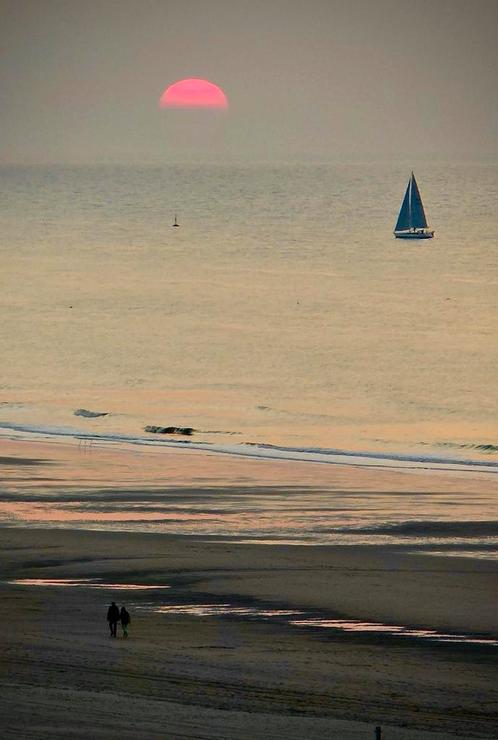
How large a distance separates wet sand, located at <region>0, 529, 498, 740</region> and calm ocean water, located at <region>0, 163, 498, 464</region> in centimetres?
1885

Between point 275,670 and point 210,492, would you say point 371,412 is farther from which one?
point 275,670

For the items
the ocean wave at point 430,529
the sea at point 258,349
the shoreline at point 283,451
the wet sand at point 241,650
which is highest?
the sea at point 258,349

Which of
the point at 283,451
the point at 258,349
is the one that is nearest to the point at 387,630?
the point at 283,451

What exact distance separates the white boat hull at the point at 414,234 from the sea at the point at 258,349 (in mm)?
12365

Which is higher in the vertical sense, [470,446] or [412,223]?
[412,223]

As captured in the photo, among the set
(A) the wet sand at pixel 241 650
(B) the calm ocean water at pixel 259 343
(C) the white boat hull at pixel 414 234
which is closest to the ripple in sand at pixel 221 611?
(A) the wet sand at pixel 241 650

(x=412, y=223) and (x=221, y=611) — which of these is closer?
(x=221, y=611)

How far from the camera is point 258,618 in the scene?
29.9 metres

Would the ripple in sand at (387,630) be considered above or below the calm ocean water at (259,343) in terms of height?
below

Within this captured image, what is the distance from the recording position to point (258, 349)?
→ 86188 mm

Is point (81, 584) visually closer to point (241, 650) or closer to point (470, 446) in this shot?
point (241, 650)

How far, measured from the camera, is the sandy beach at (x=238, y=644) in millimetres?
23641

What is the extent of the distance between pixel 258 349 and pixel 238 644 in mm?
58594

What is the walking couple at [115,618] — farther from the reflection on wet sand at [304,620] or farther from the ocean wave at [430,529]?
the ocean wave at [430,529]
